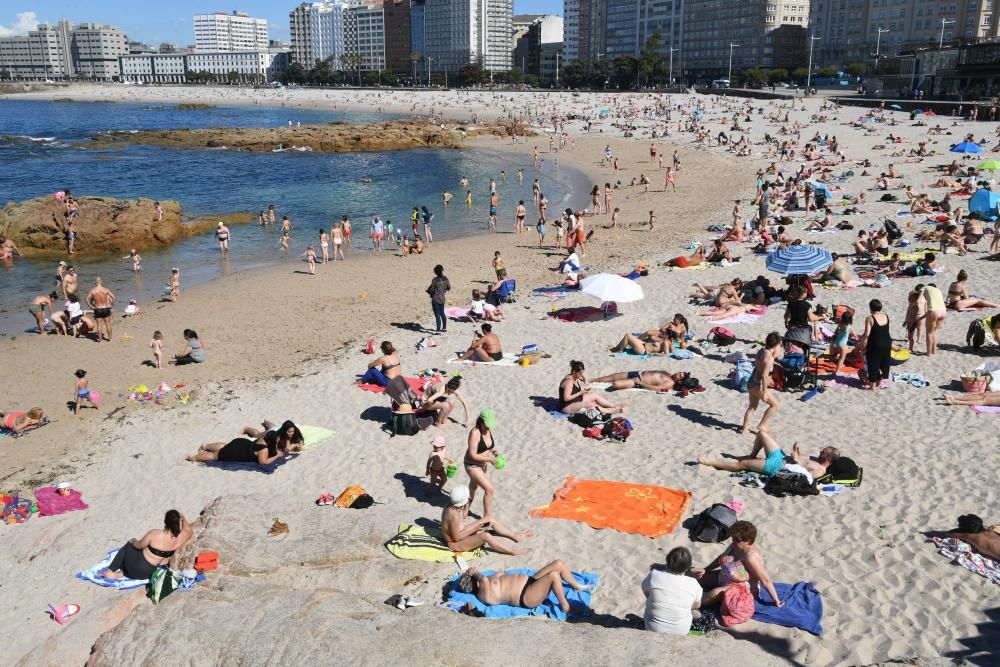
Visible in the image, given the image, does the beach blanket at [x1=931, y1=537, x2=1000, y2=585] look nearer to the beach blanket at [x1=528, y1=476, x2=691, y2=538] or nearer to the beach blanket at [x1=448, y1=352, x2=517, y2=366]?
the beach blanket at [x1=528, y1=476, x2=691, y2=538]

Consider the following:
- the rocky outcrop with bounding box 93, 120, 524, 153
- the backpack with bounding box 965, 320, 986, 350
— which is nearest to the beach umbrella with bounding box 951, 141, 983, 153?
the backpack with bounding box 965, 320, 986, 350

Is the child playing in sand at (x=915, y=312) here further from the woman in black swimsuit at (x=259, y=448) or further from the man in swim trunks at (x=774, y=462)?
the woman in black swimsuit at (x=259, y=448)

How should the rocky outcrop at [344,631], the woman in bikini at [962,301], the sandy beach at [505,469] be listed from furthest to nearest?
the woman in bikini at [962,301] < the sandy beach at [505,469] < the rocky outcrop at [344,631]

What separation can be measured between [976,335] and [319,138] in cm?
5560

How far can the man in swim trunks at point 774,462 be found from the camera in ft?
26.2

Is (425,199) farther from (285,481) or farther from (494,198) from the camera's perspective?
(285,481)

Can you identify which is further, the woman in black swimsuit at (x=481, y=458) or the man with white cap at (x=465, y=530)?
the woman in black swimsuit at (x=481, y=458)

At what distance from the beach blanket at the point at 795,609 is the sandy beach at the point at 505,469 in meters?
0.08

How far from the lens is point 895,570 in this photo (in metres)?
6.39

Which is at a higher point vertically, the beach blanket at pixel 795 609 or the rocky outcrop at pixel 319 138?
the rocky outcrop at pixel 319 138

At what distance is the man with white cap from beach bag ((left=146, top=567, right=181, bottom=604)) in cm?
245

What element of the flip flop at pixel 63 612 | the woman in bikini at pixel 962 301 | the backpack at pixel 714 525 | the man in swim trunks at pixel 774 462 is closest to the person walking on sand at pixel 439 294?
the man in swim trunks at pixel 774 462

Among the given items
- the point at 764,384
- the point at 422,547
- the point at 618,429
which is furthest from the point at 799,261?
the point at 422,547

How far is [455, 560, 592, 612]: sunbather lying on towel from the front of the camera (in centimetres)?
610
